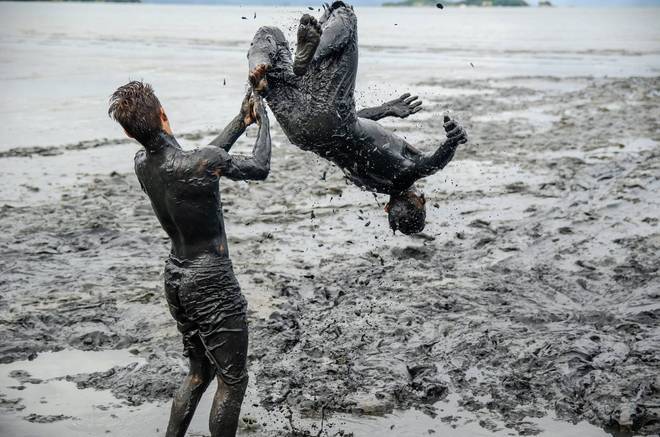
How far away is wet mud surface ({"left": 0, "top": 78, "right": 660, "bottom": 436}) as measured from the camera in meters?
5.84

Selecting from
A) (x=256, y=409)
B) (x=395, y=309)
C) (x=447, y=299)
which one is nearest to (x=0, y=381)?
(x=256, y=409)

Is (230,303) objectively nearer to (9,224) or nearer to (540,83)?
(9,224)

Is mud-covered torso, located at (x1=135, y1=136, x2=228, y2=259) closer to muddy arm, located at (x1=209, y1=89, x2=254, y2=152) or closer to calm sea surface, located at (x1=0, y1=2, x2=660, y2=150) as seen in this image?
muddy arm, located at (x1=209, y1=89, x2=254, y2=152)

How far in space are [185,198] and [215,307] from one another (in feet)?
2.08

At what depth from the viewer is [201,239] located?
465cm

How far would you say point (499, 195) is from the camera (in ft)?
36.0

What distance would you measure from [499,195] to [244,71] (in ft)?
49.7

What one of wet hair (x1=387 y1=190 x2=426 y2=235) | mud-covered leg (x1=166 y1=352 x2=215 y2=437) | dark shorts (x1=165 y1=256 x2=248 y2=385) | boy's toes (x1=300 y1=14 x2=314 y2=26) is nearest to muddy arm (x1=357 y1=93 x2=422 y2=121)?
wet hair (x1=387 y1=190 x2=426 y2=235)

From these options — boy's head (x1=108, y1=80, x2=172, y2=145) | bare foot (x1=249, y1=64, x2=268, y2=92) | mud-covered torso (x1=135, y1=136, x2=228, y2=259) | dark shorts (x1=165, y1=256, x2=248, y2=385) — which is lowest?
dark shorts (x1=165, y1=256, x2=248, y2=385)

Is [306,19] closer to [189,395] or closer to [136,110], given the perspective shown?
[136,110]

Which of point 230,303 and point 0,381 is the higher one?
point 230,303

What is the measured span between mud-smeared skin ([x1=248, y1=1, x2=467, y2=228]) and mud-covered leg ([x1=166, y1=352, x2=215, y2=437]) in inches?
60.5

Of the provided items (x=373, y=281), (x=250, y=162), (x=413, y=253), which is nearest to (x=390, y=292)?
(x=373, y=281)

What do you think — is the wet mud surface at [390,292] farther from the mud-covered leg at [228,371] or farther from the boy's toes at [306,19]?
the boy's toes at [306,19]
